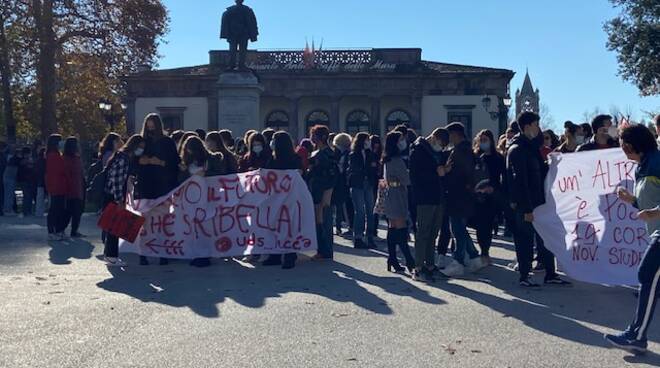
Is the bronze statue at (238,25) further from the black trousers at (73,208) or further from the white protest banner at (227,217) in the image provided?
the white protest banner at (227,217)

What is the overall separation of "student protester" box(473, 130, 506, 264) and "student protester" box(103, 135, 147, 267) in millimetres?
4451

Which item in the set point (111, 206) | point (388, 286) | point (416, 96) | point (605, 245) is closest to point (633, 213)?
point (605, 245)

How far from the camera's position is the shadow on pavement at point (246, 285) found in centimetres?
888

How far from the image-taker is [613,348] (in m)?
6.77

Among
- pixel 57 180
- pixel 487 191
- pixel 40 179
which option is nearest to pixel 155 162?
pixel 57 180

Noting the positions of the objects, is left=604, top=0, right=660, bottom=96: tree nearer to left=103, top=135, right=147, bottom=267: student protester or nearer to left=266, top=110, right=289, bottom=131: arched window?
left=266, top=110, right=289, bottom=131: arched window

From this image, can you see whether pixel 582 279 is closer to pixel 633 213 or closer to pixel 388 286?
pixel 633 213

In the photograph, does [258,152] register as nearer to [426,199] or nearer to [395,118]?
[426,199]

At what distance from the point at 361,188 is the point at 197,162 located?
328cm

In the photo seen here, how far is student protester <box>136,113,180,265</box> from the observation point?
11.7 metres

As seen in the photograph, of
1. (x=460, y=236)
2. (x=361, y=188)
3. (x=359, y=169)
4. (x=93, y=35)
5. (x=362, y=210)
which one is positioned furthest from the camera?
(x=93, y=35)

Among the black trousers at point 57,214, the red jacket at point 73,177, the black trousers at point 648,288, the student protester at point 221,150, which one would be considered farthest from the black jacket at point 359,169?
the black trousers at point 648,288

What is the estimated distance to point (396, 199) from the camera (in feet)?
34.9

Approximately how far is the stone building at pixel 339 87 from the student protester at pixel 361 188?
40721 millimetres
